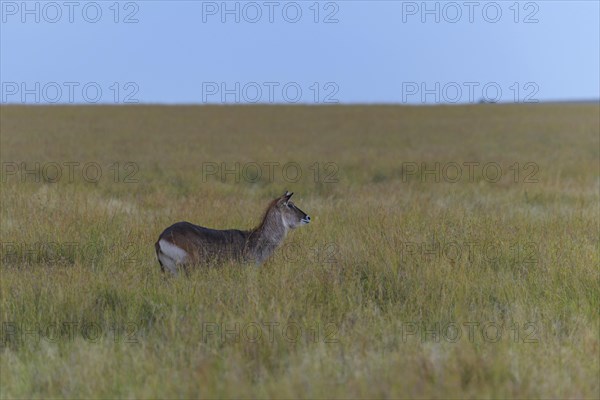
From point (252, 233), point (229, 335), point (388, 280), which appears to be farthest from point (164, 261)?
point (388, 280)

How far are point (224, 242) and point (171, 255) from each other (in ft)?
2.61

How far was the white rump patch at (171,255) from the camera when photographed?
7.05m

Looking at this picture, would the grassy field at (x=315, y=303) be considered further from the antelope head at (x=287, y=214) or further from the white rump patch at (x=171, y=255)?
the antelope head at (x=287, y=214)

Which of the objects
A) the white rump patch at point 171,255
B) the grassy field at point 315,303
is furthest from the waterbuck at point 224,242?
the grassy field at point 315,303

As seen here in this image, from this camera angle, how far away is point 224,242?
7.68m

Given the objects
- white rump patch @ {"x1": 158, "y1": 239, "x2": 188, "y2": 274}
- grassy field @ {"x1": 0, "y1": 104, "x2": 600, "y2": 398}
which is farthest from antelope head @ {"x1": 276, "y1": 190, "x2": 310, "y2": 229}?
white rump patch @ {"x1": 158, "y1": 239, "x2": 188, "y2": 274}

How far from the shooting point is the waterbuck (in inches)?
280

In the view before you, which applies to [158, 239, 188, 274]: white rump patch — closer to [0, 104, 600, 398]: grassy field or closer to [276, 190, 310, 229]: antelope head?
[0, 104, 600, 398]: grassy field

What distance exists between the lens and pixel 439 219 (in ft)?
34.8

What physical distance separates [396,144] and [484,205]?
20.8m

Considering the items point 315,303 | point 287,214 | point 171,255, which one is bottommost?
point 315,303

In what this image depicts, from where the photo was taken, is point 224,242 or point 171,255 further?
point 224,242

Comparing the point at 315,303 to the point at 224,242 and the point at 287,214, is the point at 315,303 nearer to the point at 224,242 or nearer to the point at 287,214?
the point at 224,242

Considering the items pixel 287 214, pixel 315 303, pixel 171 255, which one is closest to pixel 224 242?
pixel 171 255
